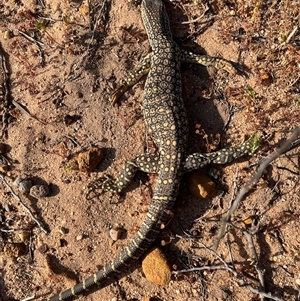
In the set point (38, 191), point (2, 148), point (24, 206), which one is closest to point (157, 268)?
point (38, 191)

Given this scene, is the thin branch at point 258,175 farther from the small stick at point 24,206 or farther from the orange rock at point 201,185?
the small stick at point 24,206

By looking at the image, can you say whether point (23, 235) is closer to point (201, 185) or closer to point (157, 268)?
point (157, 268)

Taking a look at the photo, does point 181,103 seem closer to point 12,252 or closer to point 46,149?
point 46,149

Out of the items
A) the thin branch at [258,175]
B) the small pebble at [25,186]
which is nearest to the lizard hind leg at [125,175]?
the small pebble at [25,186]

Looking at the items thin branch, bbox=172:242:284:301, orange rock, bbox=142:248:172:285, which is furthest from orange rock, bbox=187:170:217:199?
orange rock, bbox=142:248:172:285

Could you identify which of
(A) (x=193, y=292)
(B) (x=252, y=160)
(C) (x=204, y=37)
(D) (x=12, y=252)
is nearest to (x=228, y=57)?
(C) (x=204, y=37)
